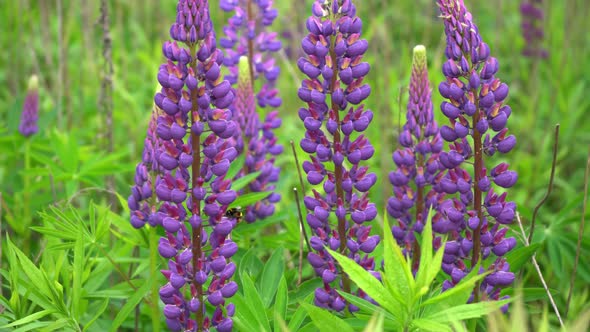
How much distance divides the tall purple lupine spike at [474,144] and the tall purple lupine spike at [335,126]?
0.70 feet

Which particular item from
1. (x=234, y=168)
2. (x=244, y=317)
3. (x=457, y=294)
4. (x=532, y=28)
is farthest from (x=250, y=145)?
(x=532, y=28)

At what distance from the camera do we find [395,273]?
5.80ft

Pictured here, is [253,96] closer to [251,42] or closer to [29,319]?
[251,42]

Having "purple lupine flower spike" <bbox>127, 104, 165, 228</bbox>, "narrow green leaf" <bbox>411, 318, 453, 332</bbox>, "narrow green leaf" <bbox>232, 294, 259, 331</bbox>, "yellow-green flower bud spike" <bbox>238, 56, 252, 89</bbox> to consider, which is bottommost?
"narrow green leaf" <bbox>232, 294, 259, 331</bbox>

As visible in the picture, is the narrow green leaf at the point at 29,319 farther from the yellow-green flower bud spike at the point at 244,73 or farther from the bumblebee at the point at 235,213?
the yellow-green flower bud spike at the point at 244,73

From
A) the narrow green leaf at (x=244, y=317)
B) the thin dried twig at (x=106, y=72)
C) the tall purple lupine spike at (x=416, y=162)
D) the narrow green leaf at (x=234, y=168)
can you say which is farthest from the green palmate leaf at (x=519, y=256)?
the thin dried twig at (x=106, y=72)

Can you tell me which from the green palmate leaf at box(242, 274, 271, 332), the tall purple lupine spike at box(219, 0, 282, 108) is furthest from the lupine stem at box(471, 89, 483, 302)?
the tall purple lupine spike at box(219, 0, 282, 108)

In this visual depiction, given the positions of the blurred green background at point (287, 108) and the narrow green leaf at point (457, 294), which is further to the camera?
the blurred green background at point (287, 108)

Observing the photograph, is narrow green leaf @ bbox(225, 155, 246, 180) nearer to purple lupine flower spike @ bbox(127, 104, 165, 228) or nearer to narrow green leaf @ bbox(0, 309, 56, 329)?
purple lupine flower spike @ bbox(127, 104, 165, 228)

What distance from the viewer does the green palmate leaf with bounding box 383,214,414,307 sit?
1.74m

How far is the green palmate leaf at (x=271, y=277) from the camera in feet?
7.53

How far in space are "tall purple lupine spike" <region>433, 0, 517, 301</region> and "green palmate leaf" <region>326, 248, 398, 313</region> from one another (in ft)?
1.04

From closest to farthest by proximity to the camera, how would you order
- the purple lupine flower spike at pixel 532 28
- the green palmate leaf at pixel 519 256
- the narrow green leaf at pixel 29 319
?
1. the narrow green leaf at pixel 29 319
2. the green palmate leaf at pixel 519 256
3. the purple lupine flower spike at pixel 532 28

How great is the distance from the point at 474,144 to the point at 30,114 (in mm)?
2025
